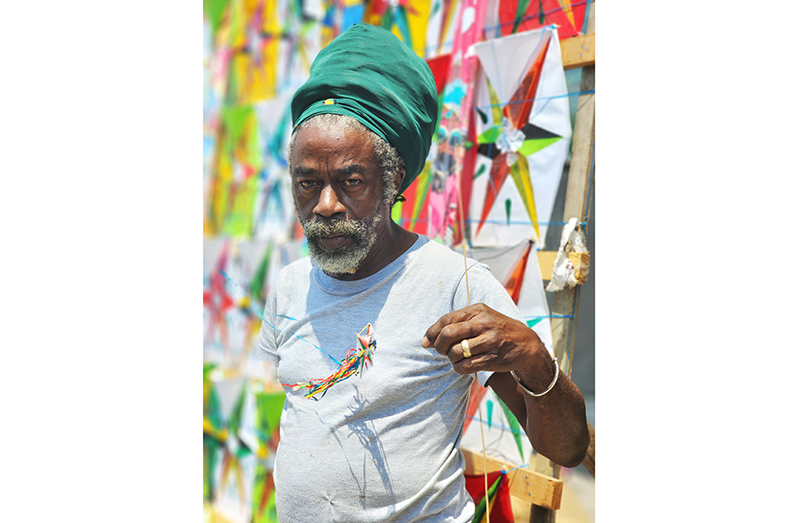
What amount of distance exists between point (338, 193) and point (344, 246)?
0.11m

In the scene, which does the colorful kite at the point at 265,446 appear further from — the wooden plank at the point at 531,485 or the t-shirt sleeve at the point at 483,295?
the t-shirt sleeve at the point at 483,295

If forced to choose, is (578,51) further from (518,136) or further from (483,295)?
(483,295)

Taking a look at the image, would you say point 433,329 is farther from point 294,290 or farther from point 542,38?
point 542,38

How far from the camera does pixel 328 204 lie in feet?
3.75

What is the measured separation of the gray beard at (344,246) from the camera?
1164 mm

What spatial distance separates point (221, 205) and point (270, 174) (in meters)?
0.41

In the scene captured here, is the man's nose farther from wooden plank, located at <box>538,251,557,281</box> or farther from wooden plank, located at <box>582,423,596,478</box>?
wooden plank, located at <box>582,423,596,478</box>

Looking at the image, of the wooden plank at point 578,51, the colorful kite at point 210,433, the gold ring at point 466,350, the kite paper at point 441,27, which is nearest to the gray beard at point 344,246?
the gold ring at point 466,350

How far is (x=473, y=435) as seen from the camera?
5.40 feet

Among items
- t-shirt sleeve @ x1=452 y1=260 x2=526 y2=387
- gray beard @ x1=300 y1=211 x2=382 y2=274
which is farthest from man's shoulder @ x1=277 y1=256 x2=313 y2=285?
t-shirt sleeve @ x1=452 y1=260 x2=526 y2=387

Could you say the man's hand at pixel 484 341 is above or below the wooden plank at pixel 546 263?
below

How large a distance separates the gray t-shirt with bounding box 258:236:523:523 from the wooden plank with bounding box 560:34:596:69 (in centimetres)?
63

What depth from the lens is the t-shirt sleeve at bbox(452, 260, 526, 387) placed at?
111cm

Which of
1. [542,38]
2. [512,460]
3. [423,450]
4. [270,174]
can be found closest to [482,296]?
[423,450]
